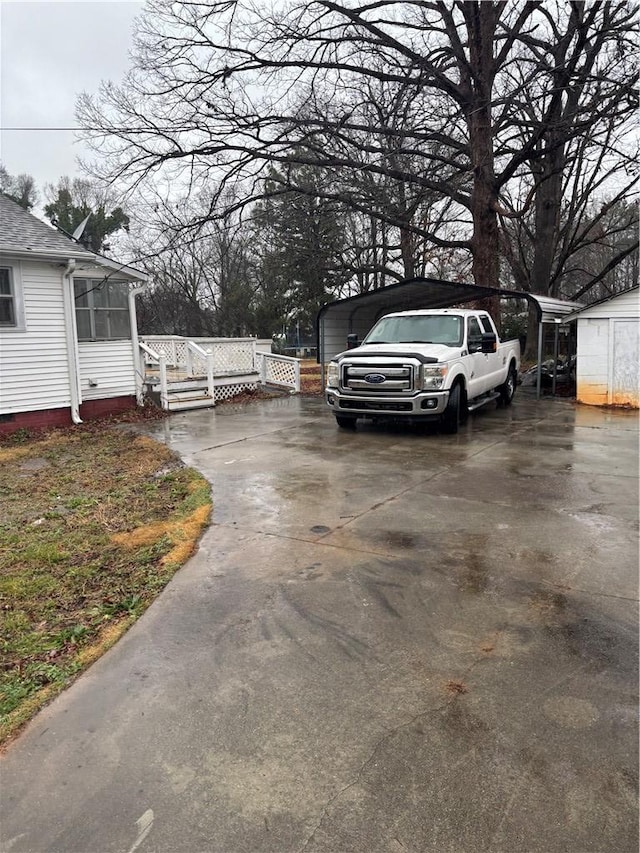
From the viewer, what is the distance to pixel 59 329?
37.3ft

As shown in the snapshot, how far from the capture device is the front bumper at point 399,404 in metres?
9.24

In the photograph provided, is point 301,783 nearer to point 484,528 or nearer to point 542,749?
point 542,749

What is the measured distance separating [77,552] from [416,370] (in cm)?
585

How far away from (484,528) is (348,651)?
2.33m

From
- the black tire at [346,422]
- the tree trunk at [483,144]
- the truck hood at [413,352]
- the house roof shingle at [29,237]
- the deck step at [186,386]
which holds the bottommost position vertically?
the black tire at [346,422]

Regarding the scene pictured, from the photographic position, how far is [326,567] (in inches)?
171

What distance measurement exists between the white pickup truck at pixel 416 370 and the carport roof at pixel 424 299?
256 cm

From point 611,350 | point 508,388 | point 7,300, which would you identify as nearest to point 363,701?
point 7,300

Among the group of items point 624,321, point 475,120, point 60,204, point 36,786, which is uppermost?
point 60,204

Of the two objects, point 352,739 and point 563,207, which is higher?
point 563,207

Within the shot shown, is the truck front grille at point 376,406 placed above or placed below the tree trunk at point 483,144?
below

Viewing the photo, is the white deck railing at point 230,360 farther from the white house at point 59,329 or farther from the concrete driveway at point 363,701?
the concrete driveway at point 363,701

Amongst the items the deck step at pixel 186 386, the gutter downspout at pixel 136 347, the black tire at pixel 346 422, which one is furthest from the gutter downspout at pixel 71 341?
the black tire at pixel 346 422

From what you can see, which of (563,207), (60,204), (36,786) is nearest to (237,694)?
(36,786)
